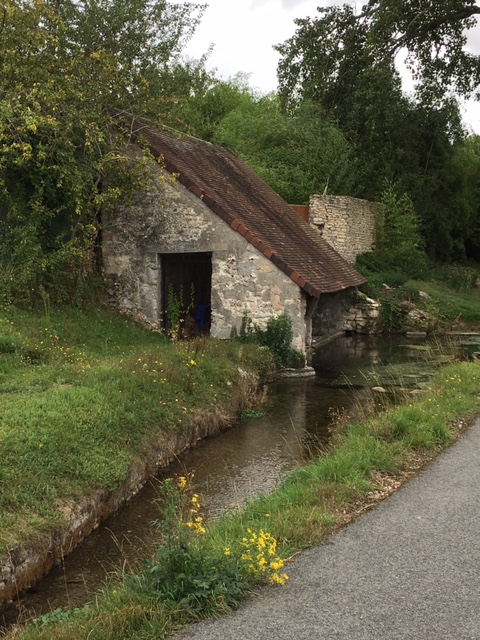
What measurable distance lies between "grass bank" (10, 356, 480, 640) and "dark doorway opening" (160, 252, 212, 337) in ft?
21.3

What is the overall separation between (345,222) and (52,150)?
14.1 m

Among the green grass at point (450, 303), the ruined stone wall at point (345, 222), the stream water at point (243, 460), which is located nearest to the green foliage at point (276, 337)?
the stream water at point (243, 460)

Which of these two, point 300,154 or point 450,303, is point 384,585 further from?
point 300,154

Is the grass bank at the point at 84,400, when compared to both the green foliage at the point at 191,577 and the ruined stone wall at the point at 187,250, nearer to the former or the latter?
the ruined stone wall at the point at 187,250

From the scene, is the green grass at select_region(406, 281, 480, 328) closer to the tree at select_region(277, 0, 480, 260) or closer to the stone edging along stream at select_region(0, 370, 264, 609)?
the tree at select_region(277, 0, 480, 260)

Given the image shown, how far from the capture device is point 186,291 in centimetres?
1666

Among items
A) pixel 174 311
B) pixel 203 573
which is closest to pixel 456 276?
pixel 174 311

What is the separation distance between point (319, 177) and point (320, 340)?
9.67 metres

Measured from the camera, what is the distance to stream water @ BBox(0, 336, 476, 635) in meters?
5.55

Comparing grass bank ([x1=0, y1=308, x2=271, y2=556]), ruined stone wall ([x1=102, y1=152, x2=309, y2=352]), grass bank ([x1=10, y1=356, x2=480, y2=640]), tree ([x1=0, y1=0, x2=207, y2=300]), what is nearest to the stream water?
grass bank ([x1=0, y1=308, x2=271, y2=556])

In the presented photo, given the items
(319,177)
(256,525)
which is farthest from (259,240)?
(319,177)

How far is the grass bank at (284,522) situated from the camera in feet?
13.0

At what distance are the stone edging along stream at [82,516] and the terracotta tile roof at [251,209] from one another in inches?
209

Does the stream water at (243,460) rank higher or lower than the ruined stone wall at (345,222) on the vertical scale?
lower
